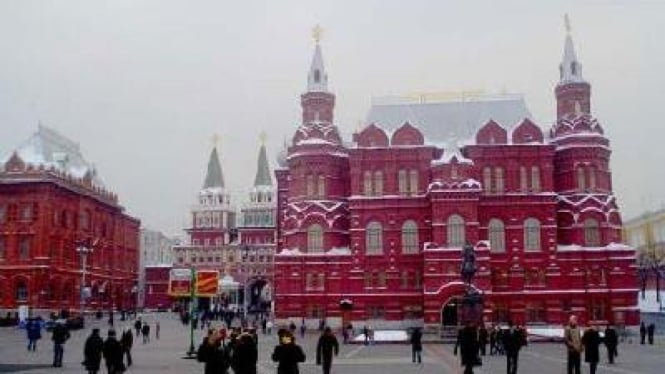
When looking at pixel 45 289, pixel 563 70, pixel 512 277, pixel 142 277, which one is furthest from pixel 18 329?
pixel 142 277

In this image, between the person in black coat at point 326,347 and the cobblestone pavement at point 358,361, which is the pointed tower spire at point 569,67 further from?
the person in black coat at point 326,347

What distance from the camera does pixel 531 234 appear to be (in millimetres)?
78500

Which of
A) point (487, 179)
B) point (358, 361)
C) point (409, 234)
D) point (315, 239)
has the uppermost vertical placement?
point (487, 179)

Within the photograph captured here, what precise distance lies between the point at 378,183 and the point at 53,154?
41.4 meters

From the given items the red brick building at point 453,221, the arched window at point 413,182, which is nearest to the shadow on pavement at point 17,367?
the red brick building at point 453,221

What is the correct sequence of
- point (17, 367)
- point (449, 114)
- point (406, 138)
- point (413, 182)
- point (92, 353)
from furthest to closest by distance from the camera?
point (449, 114)
point (406, 138)
point (413, 182)
point (17, 367)
point (92, 353)

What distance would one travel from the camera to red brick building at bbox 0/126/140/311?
8906 cm

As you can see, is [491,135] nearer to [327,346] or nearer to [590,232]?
[590,232]

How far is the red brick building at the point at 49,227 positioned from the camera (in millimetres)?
89062

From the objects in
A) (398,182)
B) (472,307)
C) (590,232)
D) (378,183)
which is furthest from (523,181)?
(472,307)

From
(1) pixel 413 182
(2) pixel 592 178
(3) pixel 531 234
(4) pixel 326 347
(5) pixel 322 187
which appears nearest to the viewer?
(4) pixel 326 347

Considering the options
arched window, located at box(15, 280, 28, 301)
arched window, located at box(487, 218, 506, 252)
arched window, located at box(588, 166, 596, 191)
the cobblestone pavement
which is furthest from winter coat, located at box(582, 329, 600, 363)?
arched window, located at box(15, 280, 28, 301)

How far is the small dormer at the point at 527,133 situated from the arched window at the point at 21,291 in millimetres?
52498

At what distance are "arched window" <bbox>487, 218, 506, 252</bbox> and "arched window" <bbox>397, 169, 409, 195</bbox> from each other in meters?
8.57
